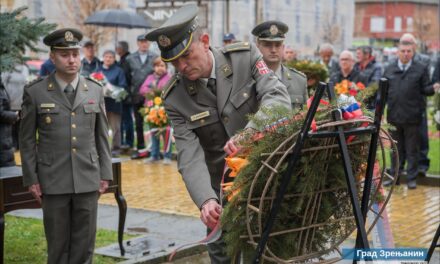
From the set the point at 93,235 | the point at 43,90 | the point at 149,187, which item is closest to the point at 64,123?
the point at 43,90

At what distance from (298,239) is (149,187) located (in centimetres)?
800

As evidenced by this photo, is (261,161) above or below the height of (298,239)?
above

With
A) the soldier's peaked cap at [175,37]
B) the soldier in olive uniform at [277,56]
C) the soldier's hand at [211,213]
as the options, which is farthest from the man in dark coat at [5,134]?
the soldier's hand at [211,213]

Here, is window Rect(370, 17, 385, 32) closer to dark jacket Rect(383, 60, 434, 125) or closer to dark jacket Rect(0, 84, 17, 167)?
dark jacket Rect(383, 60, 434, 125)

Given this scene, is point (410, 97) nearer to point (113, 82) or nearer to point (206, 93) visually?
point (113, 82)

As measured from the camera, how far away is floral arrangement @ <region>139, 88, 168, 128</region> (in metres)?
13.5

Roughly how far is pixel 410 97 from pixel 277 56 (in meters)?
4.15

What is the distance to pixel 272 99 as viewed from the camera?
4.18 meters

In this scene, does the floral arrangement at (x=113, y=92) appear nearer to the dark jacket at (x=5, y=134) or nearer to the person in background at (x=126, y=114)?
the person in background at (x=126, y=114)

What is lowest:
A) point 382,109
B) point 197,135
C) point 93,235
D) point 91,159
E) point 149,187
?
point 149,187

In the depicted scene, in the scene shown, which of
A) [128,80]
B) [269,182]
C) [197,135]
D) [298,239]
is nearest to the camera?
[269,182]

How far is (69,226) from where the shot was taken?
5949 mm

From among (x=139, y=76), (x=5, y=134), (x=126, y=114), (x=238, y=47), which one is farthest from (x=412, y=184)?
(x=238, y=47)

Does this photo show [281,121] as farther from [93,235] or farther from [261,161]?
[93,235]
